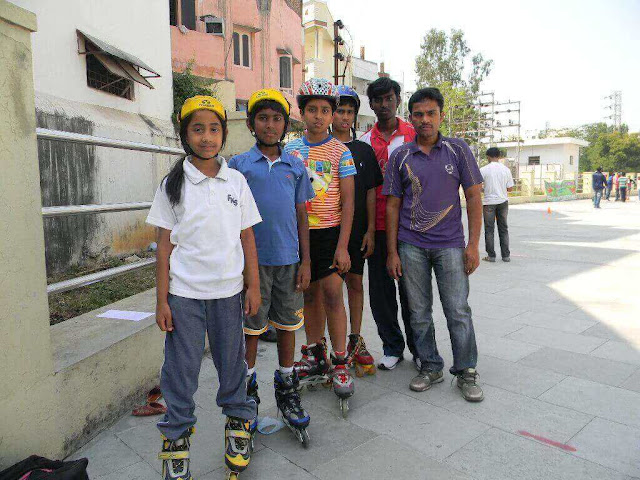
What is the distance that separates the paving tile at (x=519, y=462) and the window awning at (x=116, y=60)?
933 cm

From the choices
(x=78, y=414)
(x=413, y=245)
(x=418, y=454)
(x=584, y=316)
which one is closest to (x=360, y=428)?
(x=418, y=454)

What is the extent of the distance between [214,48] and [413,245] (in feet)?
54.0

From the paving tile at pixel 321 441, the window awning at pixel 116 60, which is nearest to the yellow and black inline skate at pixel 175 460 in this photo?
the paving tile at pixel 321 441

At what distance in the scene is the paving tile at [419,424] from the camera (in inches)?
96.3

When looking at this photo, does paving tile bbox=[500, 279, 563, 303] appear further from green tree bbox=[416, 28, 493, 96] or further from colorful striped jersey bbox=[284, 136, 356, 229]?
green tree bbox=[416, 28, 493, 96]

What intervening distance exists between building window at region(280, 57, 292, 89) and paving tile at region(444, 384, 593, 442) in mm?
21230

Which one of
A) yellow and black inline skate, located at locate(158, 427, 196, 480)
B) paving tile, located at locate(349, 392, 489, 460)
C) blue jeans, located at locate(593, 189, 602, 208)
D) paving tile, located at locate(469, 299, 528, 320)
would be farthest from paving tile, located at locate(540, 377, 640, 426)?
blue jeans, located at locate(593, 189, 602, 208)

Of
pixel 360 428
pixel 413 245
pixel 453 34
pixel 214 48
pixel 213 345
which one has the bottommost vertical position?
pixel 360 428

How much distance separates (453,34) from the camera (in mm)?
37031

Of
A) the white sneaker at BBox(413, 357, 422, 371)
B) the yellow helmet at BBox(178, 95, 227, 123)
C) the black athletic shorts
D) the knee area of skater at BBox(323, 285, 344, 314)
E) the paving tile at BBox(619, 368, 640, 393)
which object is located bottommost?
the paving tile at BBox(619, 368, 640, 393)

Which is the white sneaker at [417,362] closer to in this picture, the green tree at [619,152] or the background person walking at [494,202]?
the background person walking at [494,202]

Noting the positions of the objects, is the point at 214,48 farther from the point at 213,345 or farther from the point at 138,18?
the point at 213,345

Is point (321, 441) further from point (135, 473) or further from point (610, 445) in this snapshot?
point (610, 445)

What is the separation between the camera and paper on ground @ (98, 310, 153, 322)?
10.0 ft
